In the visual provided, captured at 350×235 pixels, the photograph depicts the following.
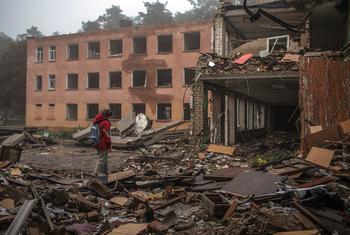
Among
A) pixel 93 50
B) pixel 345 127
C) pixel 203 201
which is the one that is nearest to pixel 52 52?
pixel 93 50

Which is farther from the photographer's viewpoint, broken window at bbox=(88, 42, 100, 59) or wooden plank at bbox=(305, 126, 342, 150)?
broken window at bbox=(88, 42, 100, 59)

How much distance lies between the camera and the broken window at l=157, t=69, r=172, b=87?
111ft

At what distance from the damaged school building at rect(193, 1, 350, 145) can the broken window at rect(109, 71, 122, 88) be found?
17260mm

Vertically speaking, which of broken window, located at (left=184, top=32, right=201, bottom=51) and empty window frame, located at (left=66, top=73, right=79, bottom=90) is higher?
broken window, located at (left=184, top=32, right=201, bottom=51)

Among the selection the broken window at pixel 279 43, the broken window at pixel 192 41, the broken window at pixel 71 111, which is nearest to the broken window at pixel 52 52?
the broken window at pixel 71 111

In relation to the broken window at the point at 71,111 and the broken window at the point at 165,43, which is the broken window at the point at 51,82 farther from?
the broken window at the point at 165,43

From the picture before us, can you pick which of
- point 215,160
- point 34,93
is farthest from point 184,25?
point 215,160

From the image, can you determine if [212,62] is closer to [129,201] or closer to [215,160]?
[215,160]

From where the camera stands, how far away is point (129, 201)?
706cm

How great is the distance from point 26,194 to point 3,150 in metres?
5.06

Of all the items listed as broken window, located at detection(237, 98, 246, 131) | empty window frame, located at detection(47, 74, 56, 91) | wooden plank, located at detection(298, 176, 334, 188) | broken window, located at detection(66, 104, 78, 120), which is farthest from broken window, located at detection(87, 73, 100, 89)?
wooden plank, located at detection(298, 176, 334, 188)

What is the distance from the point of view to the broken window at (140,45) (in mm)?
34938

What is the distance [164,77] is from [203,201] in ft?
93.7

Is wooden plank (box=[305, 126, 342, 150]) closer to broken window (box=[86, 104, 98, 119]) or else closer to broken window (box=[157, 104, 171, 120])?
broken window (box=[157, 104, 171, 120])
